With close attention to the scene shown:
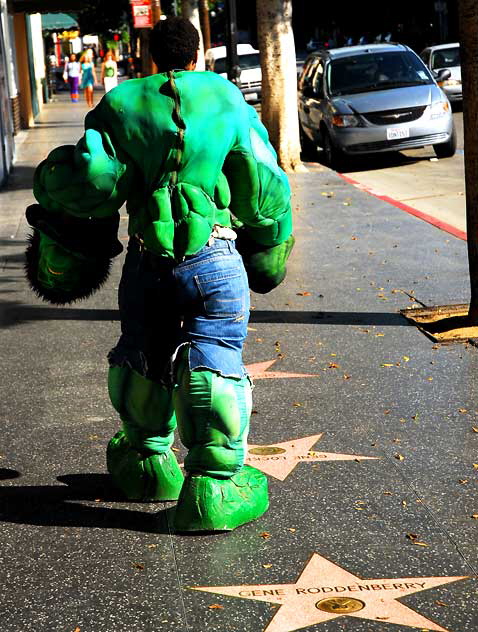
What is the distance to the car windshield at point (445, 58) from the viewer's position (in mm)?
28703

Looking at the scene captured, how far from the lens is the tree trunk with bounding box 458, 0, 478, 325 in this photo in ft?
24.3

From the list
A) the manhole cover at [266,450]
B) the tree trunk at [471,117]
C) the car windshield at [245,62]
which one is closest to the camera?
the manhole cover at [266,450]

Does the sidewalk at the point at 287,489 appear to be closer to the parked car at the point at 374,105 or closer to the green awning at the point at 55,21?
the parked car at the point at 374,105

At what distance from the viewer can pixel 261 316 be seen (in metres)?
8.17

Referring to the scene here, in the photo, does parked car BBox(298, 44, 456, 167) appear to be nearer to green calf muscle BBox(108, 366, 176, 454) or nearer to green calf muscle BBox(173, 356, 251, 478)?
green calf muscle BBox(108, 366, 176, 454)

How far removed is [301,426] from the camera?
18.5 feet

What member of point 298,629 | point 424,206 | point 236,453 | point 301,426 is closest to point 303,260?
point 424,206

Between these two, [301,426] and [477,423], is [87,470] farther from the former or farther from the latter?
[477,423]

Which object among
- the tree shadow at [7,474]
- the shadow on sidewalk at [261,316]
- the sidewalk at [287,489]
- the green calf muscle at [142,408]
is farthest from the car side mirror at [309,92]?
the green calf muscle at [142,408]

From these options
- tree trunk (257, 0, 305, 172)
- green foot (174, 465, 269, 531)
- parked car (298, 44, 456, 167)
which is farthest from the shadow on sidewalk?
parked car (298, 44, 456, 167)

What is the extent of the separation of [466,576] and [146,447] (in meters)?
1.37

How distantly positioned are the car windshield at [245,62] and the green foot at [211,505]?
3384cm

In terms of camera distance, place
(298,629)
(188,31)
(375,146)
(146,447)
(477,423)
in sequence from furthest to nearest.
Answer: (375,146) → (477,423) → (146,447) → (188,31) → (298,629)

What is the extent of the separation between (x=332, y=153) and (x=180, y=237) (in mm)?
14396
